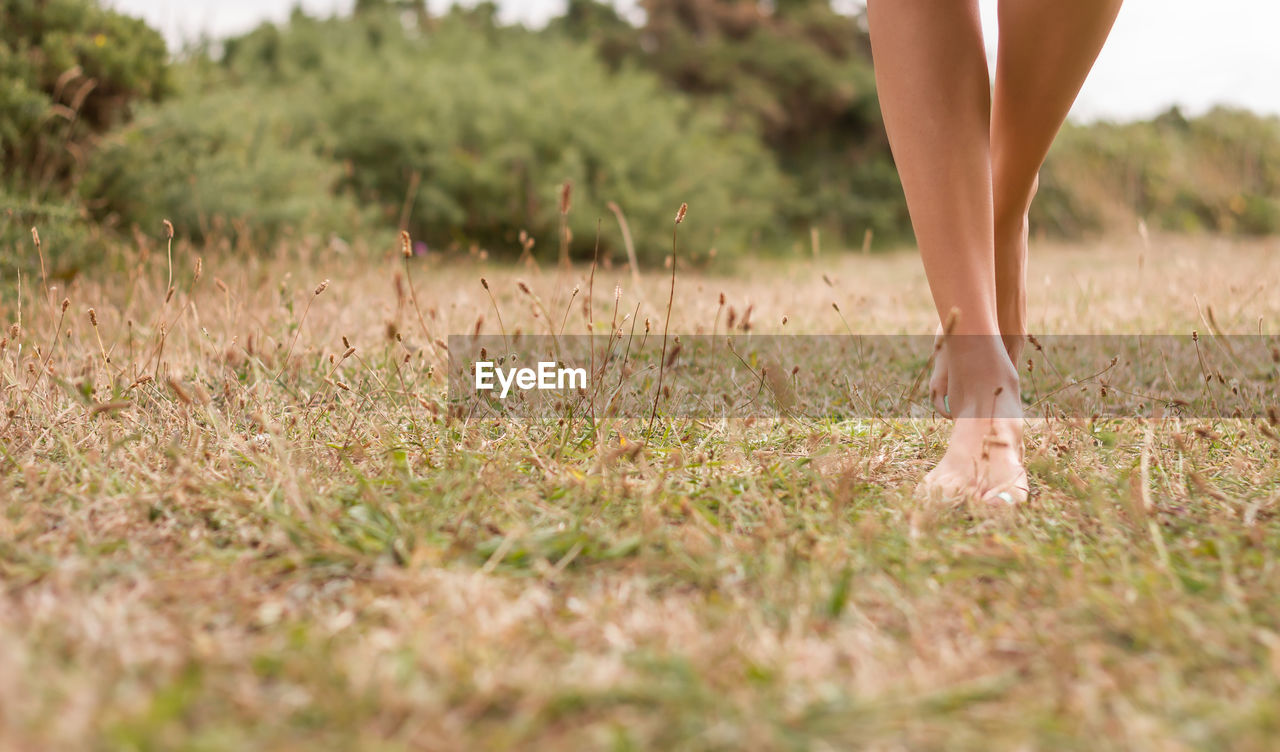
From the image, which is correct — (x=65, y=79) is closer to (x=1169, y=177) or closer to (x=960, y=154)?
(x=960, y=154)

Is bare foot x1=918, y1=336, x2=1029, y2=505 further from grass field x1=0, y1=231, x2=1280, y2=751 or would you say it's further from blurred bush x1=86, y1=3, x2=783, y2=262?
blurred bush x1=86, y1=3, x2=783, y2=262

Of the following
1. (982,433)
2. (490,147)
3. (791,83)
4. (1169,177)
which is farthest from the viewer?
(791,83)

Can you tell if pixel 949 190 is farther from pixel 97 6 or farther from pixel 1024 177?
pixel 97 6

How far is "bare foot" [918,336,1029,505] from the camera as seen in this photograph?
1411 mm

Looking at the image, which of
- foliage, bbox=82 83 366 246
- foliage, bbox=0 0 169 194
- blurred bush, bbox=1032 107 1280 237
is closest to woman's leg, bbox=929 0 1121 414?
foliage, bbox=82 83 366 246

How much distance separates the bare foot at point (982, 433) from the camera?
55.6 inches

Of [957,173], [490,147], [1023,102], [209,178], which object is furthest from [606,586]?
[490,147]

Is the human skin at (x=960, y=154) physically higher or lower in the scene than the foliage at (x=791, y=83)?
lower

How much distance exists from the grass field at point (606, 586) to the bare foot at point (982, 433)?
0.17ft

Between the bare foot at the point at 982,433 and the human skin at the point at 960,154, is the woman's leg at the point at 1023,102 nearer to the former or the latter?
the human skin at the point at 960,154

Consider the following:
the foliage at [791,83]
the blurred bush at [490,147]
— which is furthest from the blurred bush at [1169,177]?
the blurred bush at [490,147]

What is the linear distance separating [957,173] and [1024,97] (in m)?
0.35

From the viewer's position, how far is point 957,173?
1.57m

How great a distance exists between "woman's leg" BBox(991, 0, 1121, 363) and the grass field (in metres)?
0.36
